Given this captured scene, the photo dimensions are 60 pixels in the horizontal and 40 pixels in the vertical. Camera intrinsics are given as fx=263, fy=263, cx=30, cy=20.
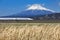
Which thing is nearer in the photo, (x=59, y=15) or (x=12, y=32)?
(x=12, y=32)

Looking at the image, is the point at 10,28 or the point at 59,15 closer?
the point at 10,28

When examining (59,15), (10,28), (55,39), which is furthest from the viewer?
(59,15)

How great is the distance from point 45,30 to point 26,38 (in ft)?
2.43

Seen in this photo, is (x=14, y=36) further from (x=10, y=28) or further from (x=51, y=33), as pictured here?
(x=51, y=33)

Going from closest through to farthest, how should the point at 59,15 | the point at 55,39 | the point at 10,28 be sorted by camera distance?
the point at 55,39
the point at 10,28
the point at 59,15

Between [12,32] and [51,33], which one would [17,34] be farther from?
[51,33]

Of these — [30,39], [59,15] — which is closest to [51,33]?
[30,39]

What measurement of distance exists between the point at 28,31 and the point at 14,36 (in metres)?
0.51

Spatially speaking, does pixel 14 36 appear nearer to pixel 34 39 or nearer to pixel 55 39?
pixel 34 39

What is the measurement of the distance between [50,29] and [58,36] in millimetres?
431

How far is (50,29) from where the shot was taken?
8.77m

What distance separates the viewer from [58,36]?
27.8 ft

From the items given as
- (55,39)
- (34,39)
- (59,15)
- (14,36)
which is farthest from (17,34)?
(59,15)

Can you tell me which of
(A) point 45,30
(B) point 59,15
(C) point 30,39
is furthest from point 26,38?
(B) point 59,15
